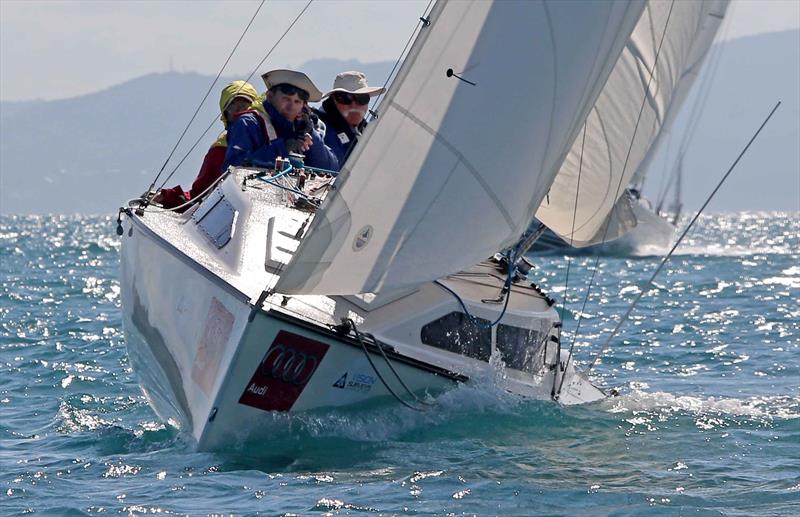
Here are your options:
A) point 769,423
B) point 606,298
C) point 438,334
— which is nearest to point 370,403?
point 438,334

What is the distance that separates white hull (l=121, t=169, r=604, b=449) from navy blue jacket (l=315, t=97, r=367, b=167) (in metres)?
2.23

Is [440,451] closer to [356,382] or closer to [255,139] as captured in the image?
[356,382]

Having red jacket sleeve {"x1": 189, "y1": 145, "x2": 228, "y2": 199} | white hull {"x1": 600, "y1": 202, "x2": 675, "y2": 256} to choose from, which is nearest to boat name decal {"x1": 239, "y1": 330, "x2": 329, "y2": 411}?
red jacket sleeve {"x1": 189, "y1": 145, "x2": 228, "y2": 199}

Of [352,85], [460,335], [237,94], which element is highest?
[352,85]

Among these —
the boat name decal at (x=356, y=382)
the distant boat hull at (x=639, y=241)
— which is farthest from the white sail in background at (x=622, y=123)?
the distant boat hull at (x=639, y=241)

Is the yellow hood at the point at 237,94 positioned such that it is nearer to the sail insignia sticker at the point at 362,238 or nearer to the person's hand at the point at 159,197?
the person's hand at the point at 159,197

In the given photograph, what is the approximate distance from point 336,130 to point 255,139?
1.12 meters

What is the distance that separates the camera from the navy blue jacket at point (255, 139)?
11109 millimetres

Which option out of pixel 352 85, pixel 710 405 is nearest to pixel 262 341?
A: pixel 710 405

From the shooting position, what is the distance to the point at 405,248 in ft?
25.7

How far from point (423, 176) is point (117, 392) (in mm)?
4670

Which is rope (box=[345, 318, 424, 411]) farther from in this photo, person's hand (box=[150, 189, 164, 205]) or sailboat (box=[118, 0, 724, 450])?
person's hand (box=[150, 189, 164, 205])

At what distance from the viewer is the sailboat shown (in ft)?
25.0

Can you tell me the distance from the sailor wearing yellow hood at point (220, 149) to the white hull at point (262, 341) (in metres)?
1.38
